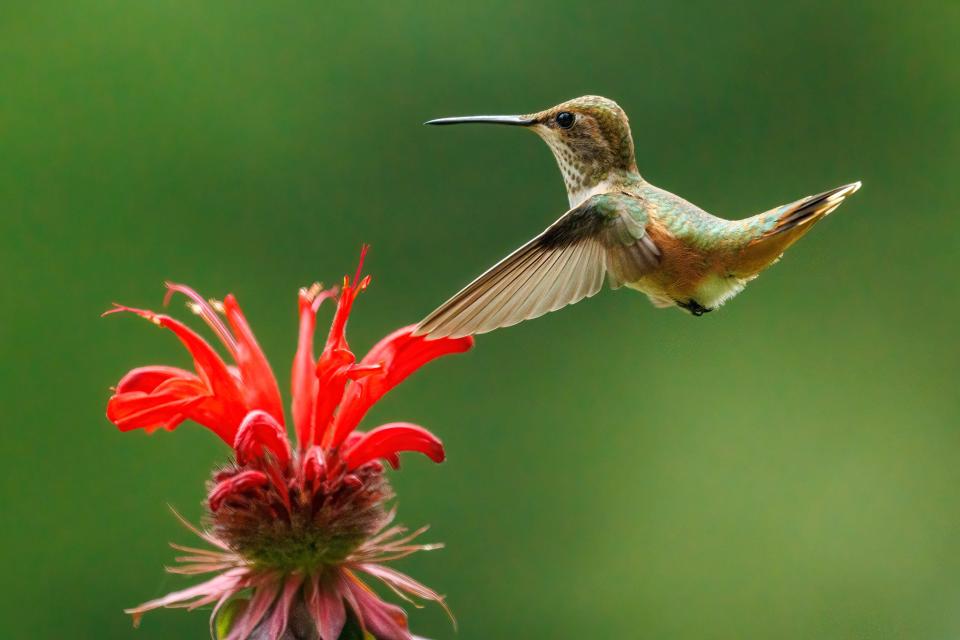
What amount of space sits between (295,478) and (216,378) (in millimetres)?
236

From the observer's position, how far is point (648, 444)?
238 inches

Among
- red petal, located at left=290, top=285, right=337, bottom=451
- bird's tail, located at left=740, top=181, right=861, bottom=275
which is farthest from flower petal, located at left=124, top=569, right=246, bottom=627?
bird's tail, located at left=740, top=181, right=861, bottom=275

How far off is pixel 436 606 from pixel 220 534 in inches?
115

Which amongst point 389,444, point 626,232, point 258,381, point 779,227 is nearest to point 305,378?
point 258,381

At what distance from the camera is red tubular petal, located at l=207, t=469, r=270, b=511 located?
2.25 metres

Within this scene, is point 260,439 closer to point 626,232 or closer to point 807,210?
point 626,232

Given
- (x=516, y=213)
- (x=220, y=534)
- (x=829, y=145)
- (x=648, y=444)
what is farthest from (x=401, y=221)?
(x=220, y=534)

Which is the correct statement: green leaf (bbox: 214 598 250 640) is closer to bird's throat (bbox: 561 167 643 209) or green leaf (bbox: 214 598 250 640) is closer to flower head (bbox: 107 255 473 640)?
flower head (bbox: 107 255 473 640)

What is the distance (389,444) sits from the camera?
7.98 ft

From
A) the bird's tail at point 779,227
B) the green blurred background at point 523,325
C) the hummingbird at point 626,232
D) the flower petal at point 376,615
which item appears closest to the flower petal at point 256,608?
the flower petal at point 376,615

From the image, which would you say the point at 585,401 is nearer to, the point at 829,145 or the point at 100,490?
the point at 829,145

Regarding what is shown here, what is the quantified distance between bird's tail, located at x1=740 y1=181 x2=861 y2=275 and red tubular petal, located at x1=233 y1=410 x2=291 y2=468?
988 mm

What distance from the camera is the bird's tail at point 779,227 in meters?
2.31

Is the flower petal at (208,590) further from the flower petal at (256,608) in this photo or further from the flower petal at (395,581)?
the flower petal at (395,581)
